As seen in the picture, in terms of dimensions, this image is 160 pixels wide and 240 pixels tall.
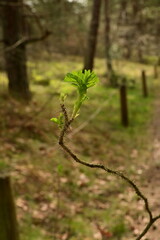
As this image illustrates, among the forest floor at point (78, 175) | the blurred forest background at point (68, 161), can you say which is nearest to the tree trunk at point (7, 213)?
the blurred forest background at point (68, 161)

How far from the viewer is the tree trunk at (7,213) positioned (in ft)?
9.05

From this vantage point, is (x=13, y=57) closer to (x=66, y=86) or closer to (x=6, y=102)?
(x=6, y=102)

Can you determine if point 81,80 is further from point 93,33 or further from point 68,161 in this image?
point 93,33

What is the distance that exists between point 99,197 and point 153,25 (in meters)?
24.7

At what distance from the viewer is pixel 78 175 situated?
6.16 meters

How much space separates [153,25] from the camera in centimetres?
2777

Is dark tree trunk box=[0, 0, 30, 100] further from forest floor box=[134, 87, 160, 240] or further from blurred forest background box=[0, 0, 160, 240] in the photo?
forest floor box=[134, 87, 160, 240]

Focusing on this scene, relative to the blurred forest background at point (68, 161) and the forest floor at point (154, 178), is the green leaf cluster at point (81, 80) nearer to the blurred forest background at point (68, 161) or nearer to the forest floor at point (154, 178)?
the blurred forest background at point (68, 161)

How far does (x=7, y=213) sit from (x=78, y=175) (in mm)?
3331

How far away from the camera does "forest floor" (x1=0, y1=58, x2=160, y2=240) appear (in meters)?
4.63

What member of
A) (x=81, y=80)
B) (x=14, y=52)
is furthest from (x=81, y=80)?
(x=14, y=52)

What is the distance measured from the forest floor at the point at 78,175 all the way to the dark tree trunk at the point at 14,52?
2.68 feet

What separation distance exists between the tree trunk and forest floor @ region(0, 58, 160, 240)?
1.64 feet

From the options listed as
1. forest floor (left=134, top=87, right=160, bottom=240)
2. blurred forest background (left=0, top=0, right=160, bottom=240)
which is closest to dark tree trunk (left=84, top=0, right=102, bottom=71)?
blurred forest background (left=0, top=0, right=160, bottom=240)
